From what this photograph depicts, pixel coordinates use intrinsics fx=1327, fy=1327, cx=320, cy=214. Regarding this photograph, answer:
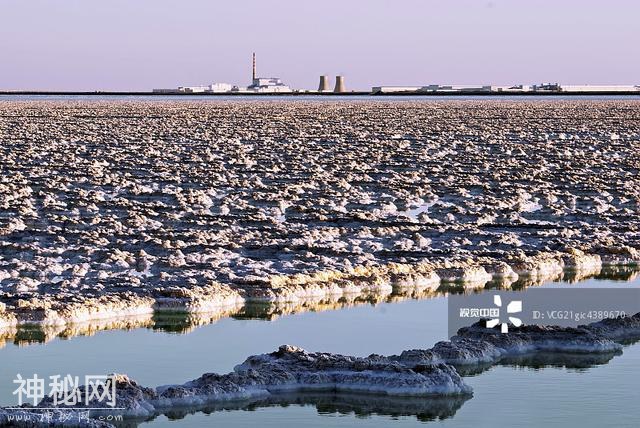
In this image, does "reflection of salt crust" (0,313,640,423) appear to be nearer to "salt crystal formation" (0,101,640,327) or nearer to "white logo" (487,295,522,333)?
"white logo" (487,295,522,333)

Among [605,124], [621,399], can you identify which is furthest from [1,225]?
[605,124]

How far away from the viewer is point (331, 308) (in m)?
11.2

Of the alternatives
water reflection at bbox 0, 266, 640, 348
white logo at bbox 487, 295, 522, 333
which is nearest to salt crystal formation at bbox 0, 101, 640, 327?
water reflection at bbox 0, 266, 640, 348

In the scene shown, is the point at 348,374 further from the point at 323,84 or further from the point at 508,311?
the point at 323,84

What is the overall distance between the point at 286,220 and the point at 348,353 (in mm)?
7430

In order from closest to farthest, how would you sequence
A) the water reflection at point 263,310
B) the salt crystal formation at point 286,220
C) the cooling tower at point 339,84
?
1. the water reflection at point 263,310
2. the salt crystal formation at point 286,220
3. the cooling tower at point 339,84

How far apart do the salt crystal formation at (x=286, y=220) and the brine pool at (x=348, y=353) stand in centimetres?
67

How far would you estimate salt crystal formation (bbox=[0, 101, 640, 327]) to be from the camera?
465 inches

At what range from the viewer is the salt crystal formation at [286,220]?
11.8 m

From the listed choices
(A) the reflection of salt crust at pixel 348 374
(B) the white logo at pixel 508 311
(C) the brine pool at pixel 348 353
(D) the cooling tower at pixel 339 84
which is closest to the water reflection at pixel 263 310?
(C) the brine pool at pixel 348 353

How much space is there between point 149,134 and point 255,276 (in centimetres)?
2930

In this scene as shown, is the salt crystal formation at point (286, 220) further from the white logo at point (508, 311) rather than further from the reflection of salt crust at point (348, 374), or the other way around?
the reflection of salt crust at point (348, 374)

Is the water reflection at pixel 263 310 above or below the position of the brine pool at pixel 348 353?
above

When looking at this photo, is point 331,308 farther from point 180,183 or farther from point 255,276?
point 180,183
